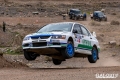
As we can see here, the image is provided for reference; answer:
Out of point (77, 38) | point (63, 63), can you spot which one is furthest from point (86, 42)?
point (63, 63)

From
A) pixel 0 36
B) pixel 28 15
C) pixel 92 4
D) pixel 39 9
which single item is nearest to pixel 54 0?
pixel 92 4

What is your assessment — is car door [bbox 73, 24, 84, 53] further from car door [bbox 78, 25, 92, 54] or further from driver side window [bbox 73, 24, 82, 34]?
car door [bbox 78, 25, 92, 54]

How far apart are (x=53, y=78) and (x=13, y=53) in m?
14.7

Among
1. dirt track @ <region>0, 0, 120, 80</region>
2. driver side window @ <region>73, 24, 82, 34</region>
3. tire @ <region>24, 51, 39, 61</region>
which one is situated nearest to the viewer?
dirt track @ <region>0, 0, 120, 80</region>

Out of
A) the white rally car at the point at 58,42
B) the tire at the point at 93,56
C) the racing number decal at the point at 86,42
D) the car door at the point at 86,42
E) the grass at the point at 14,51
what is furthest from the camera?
the grass at the point at 14,51

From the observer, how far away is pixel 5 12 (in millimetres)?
60562

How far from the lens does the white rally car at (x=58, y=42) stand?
14.5 meters

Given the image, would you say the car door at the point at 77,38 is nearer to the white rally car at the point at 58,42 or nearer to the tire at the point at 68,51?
the white rally car at the point at 58,42

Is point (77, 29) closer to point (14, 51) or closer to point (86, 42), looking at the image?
point (86, 42)

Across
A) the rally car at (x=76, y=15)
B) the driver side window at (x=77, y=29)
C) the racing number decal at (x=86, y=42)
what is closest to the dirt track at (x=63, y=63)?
the racing number decal at (x=86, y=42)

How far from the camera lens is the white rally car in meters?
14.5

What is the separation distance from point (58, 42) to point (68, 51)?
0.59 meters

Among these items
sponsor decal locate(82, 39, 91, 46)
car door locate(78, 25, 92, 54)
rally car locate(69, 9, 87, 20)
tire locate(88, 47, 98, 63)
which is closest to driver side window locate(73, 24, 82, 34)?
car door locate(78, 25, 92, 54)

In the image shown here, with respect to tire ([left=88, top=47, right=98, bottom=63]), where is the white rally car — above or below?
above
